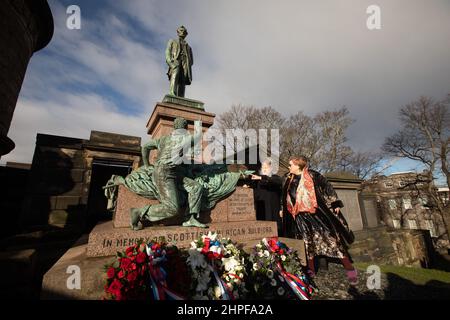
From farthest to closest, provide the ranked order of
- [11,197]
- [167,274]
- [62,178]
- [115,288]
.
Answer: [62,178]
[11,197]
[167,274]
[115,288]

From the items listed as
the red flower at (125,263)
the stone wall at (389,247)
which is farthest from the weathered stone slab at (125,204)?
the stone wall at (389,247)

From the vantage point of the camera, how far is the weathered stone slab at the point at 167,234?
3.32 metres

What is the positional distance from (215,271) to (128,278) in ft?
3.90

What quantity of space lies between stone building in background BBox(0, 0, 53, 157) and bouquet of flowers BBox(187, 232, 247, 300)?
393 inches

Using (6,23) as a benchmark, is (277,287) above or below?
below

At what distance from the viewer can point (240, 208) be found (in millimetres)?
5070

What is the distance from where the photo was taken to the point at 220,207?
4.87m

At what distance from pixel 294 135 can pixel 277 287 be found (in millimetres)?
24550

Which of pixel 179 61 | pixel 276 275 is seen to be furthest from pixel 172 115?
pixel 276 275

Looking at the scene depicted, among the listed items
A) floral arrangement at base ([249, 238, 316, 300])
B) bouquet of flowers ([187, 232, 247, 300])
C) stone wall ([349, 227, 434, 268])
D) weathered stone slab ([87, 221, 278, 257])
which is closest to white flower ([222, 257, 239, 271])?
bouquet of flowers ([187, 232, 247, 300])

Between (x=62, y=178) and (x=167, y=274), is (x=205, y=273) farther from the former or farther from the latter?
(x=62, y=178)

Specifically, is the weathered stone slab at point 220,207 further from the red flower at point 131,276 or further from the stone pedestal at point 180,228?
the red flower at point 131,276
